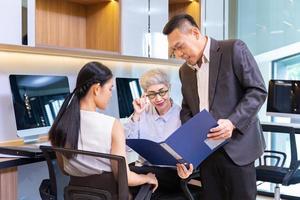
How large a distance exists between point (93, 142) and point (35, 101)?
1.00 m

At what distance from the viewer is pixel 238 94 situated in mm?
1817

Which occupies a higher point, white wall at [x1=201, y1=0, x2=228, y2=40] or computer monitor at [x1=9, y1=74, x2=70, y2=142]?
white wall at [x1=201, y1=0, x2=228, y2=40]

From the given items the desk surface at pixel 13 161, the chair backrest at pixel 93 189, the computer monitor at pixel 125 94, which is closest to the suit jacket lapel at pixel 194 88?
the chair backrest at pixel 93 189

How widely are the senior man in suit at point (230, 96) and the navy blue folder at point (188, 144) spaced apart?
0.32 feet

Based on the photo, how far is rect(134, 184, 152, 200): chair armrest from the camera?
172cm

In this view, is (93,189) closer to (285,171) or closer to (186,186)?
(186,186)

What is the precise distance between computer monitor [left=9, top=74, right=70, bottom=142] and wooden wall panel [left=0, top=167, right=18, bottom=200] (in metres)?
0.41

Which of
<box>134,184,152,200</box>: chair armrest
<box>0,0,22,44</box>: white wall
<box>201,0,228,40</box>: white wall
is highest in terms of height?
<box>201,0,228,40</box>: white wall

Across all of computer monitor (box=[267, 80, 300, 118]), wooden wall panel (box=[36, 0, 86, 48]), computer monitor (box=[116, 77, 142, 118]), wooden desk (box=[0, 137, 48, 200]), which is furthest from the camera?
computer monitor (box=[267, 80, 300, 118])

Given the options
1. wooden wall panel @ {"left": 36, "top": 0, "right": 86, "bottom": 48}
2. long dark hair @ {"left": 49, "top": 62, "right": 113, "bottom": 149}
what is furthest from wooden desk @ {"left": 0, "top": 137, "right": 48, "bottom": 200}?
wooden wall panel @ {"left": 36, "top": 0, "right": 86, "bottom": 48}

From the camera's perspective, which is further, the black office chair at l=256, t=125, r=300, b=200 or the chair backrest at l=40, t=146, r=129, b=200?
the black office chair at l=256, t=125, r=300, b=200

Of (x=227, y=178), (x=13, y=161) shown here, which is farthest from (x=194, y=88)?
(x=13, y=161)

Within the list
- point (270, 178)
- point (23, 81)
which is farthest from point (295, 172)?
point (23, 81)

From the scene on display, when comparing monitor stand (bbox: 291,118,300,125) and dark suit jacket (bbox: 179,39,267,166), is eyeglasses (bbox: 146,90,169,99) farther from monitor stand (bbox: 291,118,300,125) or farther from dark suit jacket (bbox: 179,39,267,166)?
monitor stand (bbox: 291,118,300,125)
